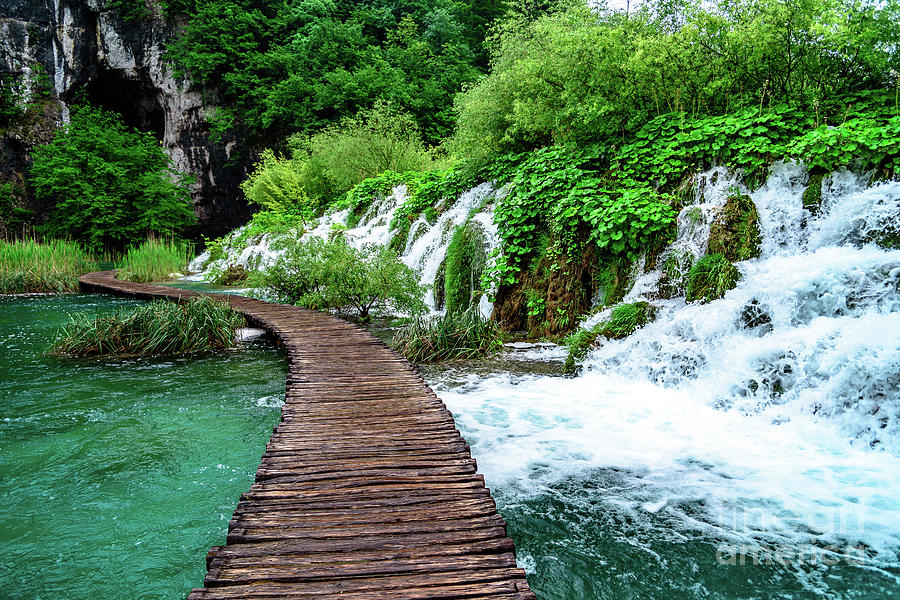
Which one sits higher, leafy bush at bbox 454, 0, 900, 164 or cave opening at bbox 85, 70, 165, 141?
cave opening at bbox 85, 70, 165, 141

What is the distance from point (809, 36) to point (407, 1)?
30667 millimetres

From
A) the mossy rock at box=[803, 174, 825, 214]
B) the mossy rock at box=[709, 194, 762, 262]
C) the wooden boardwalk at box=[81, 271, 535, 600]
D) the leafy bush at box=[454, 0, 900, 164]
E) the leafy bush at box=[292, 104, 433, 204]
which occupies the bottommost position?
the wooden boardwalk at box=[81, 271, 535, 600]

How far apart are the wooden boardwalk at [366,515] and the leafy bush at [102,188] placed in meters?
26.1

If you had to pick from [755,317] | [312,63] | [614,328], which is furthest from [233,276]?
[755,317]

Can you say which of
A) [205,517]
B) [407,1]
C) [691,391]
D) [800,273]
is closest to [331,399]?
[205,517]

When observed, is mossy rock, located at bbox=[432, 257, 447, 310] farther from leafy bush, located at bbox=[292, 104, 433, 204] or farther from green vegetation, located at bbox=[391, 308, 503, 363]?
leafy bush, located at bbox=[292, 104, 433, 204]

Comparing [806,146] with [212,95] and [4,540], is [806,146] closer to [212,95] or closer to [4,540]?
[4,540]

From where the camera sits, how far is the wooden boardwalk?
2199mm

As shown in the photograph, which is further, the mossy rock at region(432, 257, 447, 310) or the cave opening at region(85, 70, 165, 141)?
the cave opening at region(85, 70, 165, 141)

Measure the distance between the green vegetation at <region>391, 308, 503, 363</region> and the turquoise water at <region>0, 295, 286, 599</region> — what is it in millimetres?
1904

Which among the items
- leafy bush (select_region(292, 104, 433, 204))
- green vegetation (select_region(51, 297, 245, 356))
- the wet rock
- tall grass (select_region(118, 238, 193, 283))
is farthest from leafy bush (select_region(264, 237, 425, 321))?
leafy bush (select_region(292, 104, 433, 204))

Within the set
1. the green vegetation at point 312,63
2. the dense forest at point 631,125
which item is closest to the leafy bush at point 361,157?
the dense forest at point 631,125

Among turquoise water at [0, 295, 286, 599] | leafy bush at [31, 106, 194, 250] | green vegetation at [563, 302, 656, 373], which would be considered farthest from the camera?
leafy bush at [31, 106, 194, 250]

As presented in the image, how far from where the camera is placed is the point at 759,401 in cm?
505
